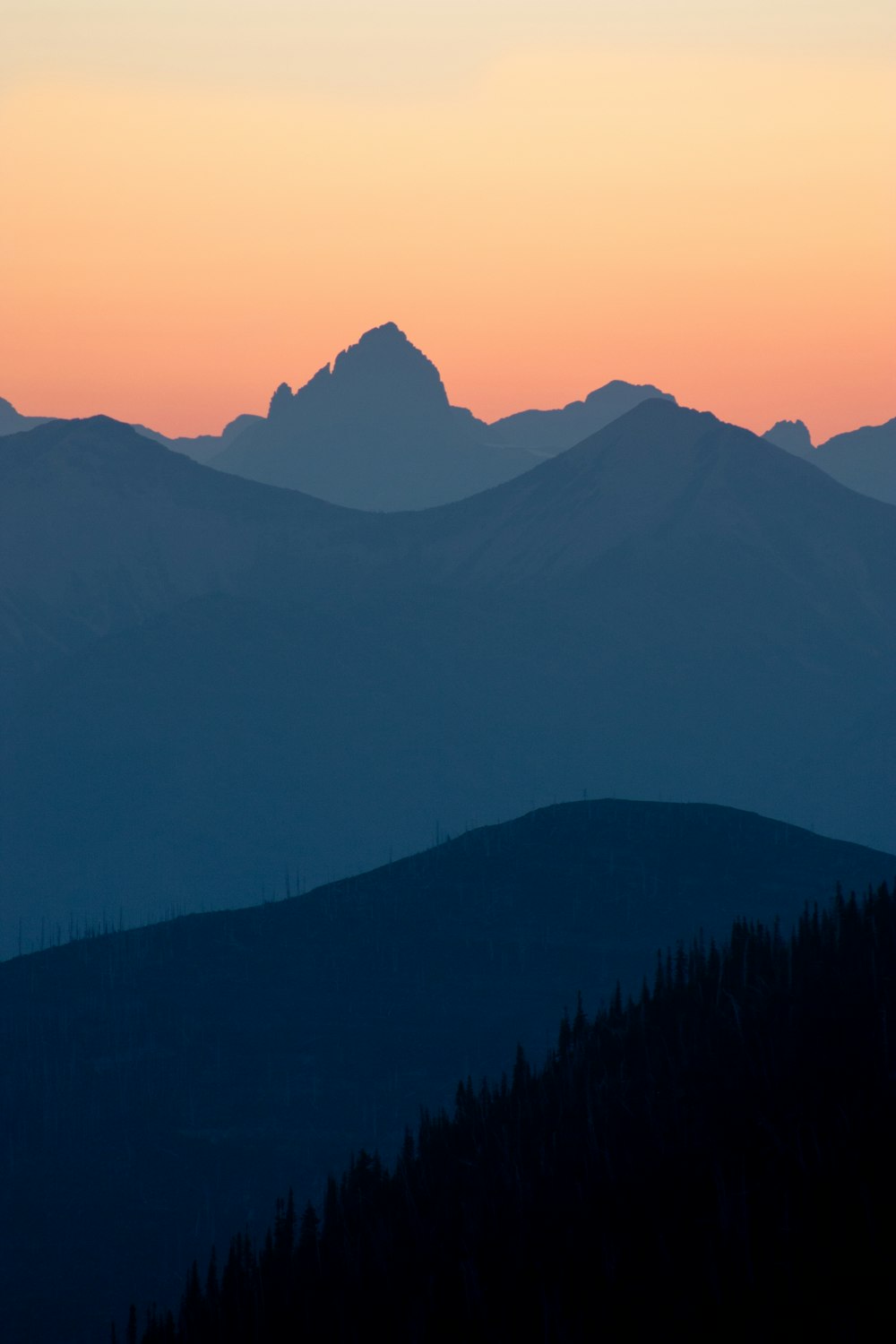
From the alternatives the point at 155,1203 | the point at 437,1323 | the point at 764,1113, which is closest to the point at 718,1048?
the point at 764,1113

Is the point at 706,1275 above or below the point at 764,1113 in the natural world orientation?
below

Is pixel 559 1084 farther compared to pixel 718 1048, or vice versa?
pixel 559 1084

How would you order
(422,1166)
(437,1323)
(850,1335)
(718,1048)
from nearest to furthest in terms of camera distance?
1. (850,1335)
2. (437,1323)
3. (718,1048)
4. (422,1166)

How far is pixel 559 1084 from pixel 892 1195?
57510 millimetres

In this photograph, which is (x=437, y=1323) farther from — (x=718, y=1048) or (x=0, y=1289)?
(x=0, y=1289)

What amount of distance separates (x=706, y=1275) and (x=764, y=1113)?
19.1 metres

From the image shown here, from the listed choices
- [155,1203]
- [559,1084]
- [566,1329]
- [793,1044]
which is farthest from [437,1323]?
[155,1203]

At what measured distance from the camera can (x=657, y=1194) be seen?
351ft

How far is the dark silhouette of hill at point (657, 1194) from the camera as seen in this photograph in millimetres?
88625

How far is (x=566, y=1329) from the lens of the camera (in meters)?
93.6

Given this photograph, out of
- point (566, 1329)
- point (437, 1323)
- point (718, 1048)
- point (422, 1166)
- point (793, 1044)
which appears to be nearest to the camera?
point (566, 1329)

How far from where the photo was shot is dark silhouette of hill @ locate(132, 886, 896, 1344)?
88.6 m

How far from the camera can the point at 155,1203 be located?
199500 mm

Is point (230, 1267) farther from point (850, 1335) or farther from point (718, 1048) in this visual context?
point (850, 1335)
